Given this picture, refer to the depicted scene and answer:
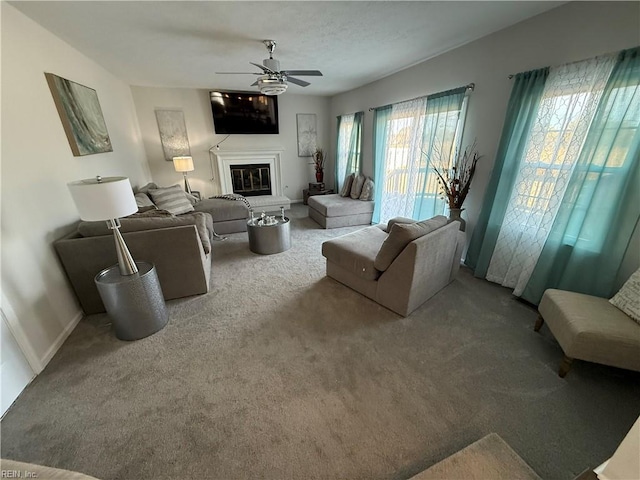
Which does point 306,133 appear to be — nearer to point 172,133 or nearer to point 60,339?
point 172,133

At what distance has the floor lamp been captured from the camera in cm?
160

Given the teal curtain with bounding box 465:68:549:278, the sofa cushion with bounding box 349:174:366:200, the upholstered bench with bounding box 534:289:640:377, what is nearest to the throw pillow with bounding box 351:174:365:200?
the sofa cushion with bounding box 349:174:366:200

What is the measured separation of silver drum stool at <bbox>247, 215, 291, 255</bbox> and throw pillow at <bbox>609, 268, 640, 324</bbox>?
124 inches

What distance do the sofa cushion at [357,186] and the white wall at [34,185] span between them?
3851 millimetres

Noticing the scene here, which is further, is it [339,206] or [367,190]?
[367,190]

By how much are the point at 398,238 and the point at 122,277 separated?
2213 millimetres

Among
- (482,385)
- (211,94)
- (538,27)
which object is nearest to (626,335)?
(482,385)

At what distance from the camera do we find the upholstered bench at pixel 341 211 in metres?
4.40

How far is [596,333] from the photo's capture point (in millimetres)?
1483

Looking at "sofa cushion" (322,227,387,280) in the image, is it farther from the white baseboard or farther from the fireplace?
the fireplace

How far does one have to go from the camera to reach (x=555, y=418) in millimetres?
1399

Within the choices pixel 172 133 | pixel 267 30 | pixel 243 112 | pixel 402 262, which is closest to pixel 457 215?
pixel 402 262

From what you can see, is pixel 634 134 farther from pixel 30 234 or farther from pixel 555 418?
pixel 30 234

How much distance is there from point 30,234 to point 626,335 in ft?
13.1
